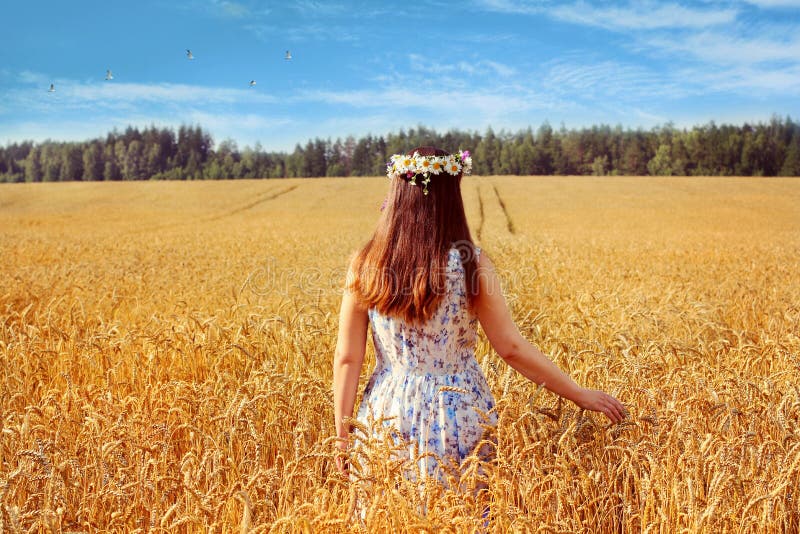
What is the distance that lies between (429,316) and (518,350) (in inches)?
16.0

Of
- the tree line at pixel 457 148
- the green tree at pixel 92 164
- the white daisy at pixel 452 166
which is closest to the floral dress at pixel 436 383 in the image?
the white daisy at pixel 452 166

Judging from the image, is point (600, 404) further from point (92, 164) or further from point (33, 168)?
point (33, 168)

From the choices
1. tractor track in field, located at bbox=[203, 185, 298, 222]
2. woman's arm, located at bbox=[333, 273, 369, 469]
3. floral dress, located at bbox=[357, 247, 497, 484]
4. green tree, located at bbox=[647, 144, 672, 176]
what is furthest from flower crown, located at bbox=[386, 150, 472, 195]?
green tree, located at bbox=[647, 144, 672, 176]

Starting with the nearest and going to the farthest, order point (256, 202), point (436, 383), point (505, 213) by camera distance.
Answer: point (436, 383) < point (505, 213) < point (256, 202)

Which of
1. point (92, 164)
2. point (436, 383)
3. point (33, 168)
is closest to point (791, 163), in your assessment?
point (436, 383)

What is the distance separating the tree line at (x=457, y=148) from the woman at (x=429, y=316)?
83.8 metres

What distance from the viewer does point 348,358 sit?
2.60 metres

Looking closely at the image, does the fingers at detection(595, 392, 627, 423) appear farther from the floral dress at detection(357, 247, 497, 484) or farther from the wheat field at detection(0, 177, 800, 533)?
the floral dress at detection(357, 247, 497, 484)

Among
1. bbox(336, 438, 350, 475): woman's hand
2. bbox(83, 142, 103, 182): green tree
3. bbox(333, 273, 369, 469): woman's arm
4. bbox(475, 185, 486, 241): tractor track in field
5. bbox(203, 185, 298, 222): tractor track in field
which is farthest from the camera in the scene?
bbox(83, 142, 103, 182): green tree

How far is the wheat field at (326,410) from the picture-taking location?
2.07m

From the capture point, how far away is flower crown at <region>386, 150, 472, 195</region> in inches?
95.6

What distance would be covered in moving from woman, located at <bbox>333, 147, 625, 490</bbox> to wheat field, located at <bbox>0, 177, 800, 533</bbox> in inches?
7.9

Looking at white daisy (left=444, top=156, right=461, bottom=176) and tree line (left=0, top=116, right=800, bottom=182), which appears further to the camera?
tree line (left=0, top=116, right=800, bottom=182)

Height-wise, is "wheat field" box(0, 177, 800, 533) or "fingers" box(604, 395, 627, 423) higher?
"fingers" box(604, 395, 627, 423)
